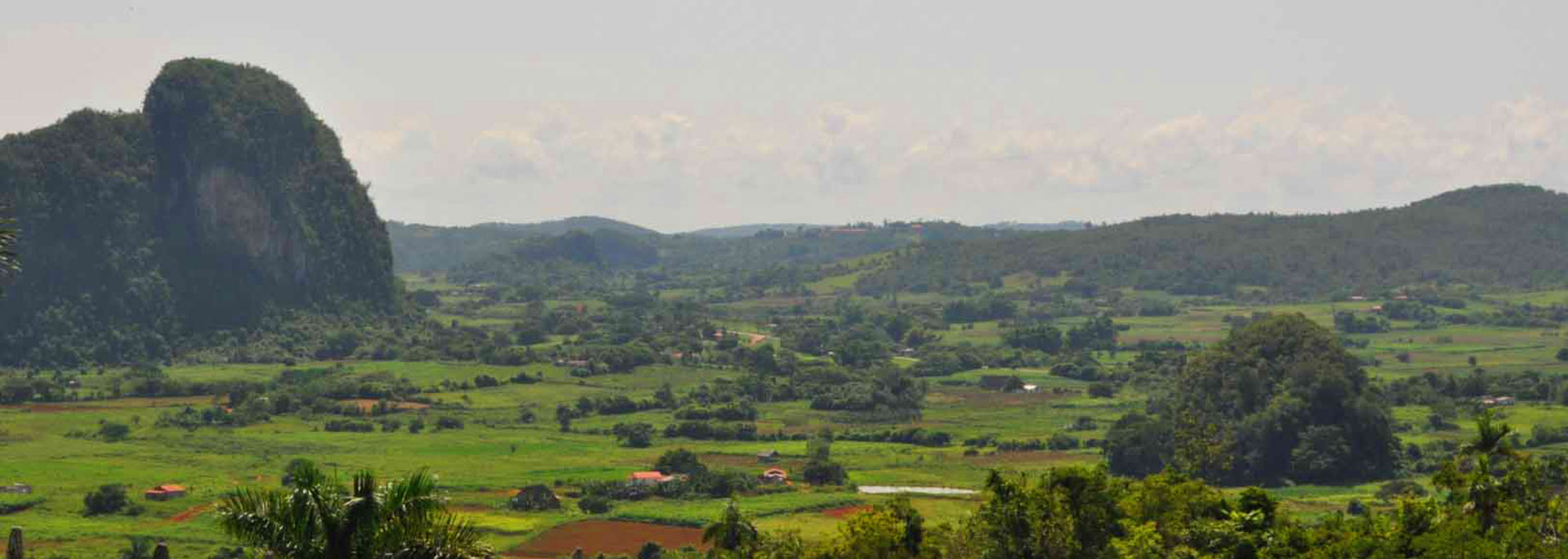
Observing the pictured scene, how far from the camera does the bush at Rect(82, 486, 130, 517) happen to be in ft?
293

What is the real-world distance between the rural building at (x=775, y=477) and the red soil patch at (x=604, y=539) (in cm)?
1545

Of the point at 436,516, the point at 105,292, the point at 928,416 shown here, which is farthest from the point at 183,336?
the point at 436,516

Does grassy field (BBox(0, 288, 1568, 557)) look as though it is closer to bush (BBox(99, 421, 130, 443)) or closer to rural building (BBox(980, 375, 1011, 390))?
bush (BBox(99, 421, 130, 443))

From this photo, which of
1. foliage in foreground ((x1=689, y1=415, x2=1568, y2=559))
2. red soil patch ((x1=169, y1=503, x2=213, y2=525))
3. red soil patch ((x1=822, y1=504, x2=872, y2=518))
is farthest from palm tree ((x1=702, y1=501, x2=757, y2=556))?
red soil patch ((x1=169, y1=503, x2=213, y2=525))

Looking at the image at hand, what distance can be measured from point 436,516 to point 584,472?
267ft

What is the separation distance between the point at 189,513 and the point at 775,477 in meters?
32.8

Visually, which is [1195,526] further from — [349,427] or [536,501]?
[349,427]

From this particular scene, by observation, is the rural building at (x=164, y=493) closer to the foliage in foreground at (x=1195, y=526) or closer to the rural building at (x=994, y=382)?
the foliage in foreground at (x=1195, y=526)

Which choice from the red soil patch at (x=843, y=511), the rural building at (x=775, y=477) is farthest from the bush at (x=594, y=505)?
the rural building at (x=775, y=477)

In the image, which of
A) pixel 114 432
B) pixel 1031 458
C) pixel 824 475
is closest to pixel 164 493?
pixel 114 432

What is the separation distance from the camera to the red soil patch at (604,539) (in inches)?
3061

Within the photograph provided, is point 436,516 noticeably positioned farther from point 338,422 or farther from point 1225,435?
point 338,422

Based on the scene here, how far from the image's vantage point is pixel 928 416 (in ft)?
456

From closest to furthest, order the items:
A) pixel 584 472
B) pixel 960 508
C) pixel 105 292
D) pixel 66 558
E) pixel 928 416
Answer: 1. pixel 66 558
2. pixel 960 508
3. pixel 584 472
4. pixel 928 416
5. pixel 105 292
